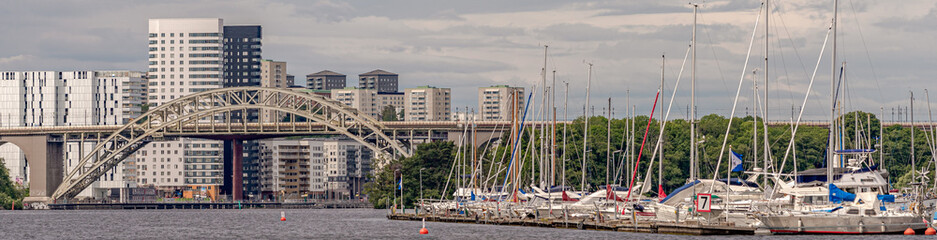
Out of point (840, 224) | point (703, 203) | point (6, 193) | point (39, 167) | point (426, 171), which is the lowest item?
point (6, 193)

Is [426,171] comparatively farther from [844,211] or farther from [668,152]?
[844,211]

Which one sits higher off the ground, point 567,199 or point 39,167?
point 567,199

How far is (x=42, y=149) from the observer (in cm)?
19600

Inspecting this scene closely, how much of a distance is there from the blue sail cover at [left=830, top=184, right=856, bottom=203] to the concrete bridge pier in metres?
148

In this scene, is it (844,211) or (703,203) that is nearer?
(844,211)

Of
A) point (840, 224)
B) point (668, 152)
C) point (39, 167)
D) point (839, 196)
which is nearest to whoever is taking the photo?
point (840, 224)

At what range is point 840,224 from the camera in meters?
63.6

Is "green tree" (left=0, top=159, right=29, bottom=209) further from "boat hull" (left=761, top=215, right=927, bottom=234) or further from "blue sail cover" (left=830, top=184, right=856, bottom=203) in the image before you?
"blue sail cover" (left=830, top=184, right=856, bottom=203)

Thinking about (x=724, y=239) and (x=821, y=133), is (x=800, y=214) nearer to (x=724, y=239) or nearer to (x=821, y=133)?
(x=724, y=239)

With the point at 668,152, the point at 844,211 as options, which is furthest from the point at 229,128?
the point at 844,211

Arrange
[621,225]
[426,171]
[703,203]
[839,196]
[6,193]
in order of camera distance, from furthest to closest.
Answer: [6,193]
[426,171]
[621,225]
[703,203]
[839,196]

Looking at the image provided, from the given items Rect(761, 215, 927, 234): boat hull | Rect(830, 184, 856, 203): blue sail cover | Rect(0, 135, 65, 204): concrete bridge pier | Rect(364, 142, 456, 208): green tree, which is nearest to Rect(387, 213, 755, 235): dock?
Rect(761, 215, 927, 234): boat hull

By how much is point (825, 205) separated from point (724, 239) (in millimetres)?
5178

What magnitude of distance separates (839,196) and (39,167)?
15022 centimetres
